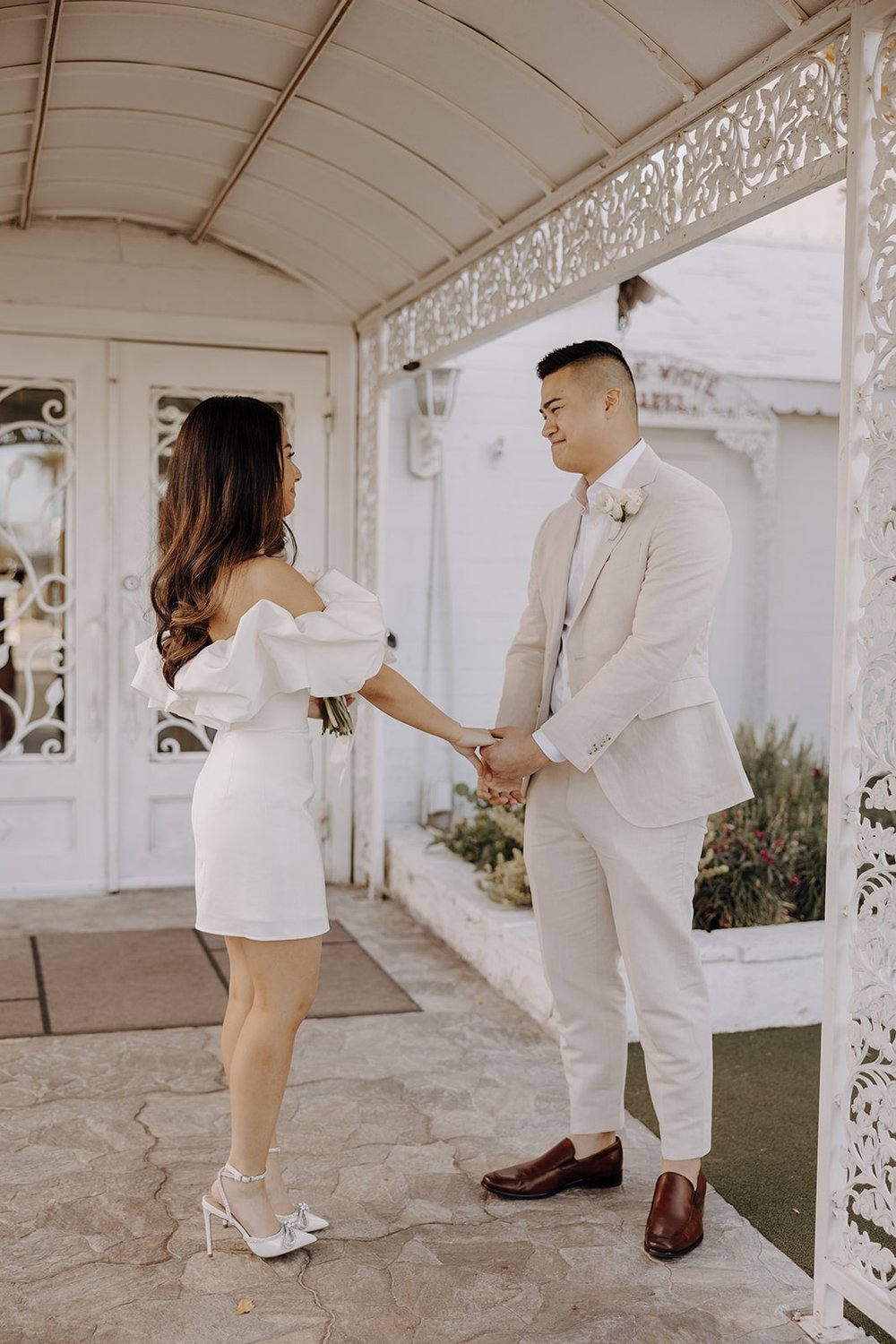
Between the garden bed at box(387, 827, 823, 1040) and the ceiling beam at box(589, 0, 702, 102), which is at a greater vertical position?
the ceiling beam at box(589, 0, 702, 102)

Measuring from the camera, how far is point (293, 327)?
6855mm

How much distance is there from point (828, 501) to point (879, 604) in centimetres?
619

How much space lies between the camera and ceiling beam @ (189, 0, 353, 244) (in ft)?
12.4

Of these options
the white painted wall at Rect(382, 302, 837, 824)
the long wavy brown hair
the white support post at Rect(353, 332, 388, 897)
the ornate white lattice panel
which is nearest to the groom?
the ornate white lattice panel

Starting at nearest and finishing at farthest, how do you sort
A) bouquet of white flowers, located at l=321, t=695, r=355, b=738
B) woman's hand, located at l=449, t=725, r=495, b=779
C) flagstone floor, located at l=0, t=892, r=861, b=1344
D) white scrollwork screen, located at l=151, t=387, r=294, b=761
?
flagstone floor, located at l=0, t=892, r=861, b=1344, bouquet of white flowers, located at l=321, t=695, r=355, b=738, woman's hand, located at l=449, t=725, r=495, b=779, white scrollwork screen, located at l=151, t=387, r=294, b=761

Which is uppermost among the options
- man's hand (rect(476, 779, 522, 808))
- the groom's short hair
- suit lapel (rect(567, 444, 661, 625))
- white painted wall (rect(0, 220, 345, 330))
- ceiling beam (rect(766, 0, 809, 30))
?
white painted wall (rect(0, 220, 345, 330))

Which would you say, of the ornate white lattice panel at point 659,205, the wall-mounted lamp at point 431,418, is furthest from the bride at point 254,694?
the wall-mounted lamp at point 431,418

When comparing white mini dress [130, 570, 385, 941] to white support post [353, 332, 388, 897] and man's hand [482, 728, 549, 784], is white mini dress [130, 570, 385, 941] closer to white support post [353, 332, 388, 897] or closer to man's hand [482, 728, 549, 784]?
man's hand [482, 728, 549, 784]

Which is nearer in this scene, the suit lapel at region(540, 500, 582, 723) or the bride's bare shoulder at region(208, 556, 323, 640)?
the bride's bare shoulder at region(208, 556, 323, 640)

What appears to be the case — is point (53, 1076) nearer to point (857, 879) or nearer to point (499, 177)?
point (857, 879)

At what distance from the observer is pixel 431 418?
693cm

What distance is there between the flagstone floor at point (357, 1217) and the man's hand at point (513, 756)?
1122mm

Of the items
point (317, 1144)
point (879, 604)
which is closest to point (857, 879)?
point (879, 604)

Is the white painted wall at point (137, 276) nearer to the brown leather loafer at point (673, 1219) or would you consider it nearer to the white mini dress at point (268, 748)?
the white mini dress at point (268, 748)
